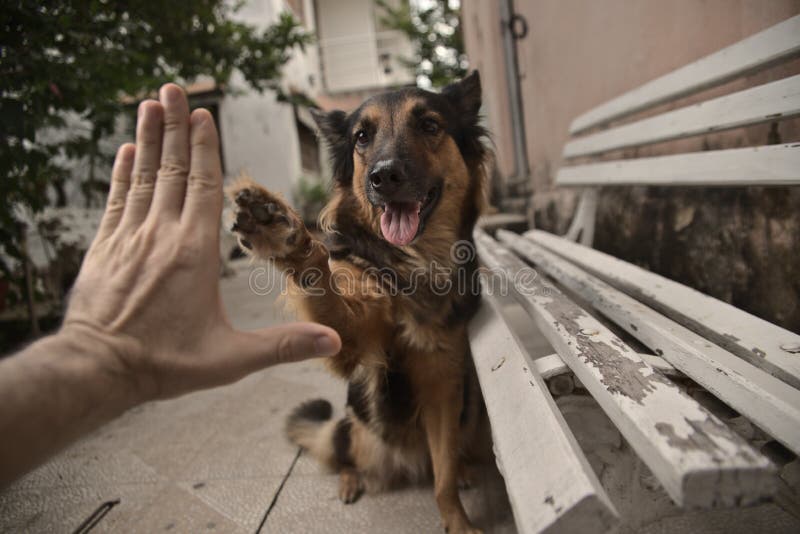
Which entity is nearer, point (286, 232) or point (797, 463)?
point (797, 463)

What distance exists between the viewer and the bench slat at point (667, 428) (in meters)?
0.62

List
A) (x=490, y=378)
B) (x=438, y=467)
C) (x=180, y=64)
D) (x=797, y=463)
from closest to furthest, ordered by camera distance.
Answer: (x=797, y=463), (x=490, y=378), (x=438, y=467), (x=180, y=64)

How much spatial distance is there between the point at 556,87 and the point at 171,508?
174 inches

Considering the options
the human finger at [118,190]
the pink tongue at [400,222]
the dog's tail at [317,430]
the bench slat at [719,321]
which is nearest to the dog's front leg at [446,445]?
the dog's tail at [317,430]

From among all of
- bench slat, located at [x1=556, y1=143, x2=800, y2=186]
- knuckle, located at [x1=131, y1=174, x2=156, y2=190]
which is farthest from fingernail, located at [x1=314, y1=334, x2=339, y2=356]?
bench slat, located at [x1=556, y1=143, x2=800, y2=186]

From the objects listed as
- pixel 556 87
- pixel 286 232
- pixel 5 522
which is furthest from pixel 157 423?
pixel 556 87

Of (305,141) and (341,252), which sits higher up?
(305,141)

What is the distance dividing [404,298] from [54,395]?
1.18 meters

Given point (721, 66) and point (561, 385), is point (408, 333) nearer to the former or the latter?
point (561, 385)

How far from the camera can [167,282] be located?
2.83 ft

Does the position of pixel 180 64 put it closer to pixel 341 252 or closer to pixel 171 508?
pixel 341 252

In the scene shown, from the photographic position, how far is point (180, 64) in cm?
392

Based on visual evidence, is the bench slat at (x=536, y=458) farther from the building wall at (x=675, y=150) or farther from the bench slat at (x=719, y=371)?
the building wall at (x=675, y=150)

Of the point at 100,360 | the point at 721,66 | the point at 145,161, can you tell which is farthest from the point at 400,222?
the point at 721,66
